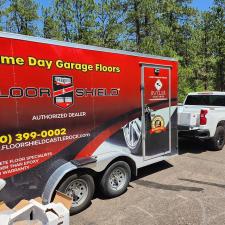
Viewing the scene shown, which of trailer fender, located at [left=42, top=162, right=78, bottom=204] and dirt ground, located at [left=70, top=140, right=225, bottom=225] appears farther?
dirt ground, located at [left=70, top=140, right=225, bottom=225]

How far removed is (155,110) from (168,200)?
6.43 feet

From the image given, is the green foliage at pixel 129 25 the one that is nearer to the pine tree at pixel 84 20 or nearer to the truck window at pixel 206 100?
the pine tree at pixel 84 20

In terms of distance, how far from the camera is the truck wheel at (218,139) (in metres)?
9.07

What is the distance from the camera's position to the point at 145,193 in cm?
573

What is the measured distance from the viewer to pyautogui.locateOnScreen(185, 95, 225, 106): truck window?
9.98 metres

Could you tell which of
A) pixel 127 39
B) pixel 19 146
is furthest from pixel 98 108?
pixel 127 39

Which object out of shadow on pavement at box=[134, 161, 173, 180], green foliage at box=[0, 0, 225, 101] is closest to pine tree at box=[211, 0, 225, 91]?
green foliage at box=[0, 0, 225, 101]

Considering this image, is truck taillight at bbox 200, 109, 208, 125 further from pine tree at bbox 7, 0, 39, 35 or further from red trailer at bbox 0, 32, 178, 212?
pine tree at bbox 7, 0, 39, 35

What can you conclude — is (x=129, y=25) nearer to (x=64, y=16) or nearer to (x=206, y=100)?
(x=64, y=16)

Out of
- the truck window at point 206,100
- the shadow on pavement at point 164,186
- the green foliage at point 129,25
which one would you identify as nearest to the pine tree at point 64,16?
the green foliage at point 129,25

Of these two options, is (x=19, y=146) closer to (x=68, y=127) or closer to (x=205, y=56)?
(x=68, y=127)

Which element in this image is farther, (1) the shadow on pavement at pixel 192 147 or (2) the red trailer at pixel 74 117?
(1) the shadow on pavement at pixel 192 147

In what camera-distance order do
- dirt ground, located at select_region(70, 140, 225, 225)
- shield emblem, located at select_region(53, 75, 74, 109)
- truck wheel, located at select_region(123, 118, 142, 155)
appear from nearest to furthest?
shield emblem, located at select_region(53, 75, 74, 109) < dirt ground, located at select_region(70, 140, 225, 225) < truck wheel, located at select_region(123, 118, 142, 155)

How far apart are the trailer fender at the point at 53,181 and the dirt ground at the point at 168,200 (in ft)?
2.10
